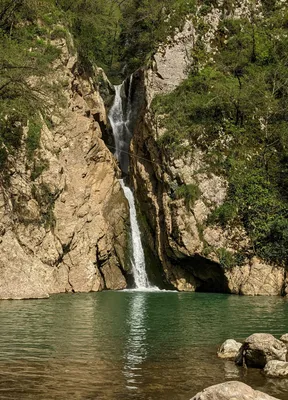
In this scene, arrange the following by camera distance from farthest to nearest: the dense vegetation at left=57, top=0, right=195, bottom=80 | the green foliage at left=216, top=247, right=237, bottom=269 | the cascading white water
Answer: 1. the dense vegetation at left=57, top=0, right=195, bottom=80
2. the cascading white water
3. the green foliage at left=216, top=247, right=237, bottom=269

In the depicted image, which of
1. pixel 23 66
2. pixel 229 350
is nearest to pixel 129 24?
pixel 23 66

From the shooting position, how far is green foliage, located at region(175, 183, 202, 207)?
118 ft

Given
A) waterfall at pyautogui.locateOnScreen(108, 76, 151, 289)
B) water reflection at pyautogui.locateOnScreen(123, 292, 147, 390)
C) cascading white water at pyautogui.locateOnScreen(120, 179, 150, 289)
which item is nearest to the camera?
water reflection at pyautogui.locateOnScreen(123, 292, 147, 390)

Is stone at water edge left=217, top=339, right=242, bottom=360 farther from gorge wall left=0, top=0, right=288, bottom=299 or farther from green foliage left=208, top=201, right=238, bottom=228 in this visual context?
green foliage left=208, top=201, right=238, bottom=228

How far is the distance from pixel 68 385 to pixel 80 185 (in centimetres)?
2741

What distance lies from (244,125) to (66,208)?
46.7ft

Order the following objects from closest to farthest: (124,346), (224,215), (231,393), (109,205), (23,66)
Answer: (231,393), (124,346), (23,66), (224,215), (109,205)

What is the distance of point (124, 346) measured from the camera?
1492 centimetres

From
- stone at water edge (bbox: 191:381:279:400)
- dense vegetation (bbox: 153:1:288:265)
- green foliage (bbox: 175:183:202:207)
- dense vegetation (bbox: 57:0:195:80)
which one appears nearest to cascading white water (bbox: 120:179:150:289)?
green foliage (bbox: 175:183:202:207)

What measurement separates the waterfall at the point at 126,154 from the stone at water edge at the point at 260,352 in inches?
991

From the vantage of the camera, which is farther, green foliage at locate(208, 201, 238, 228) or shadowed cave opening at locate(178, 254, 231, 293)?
green foliage at locate(208, 201, 238, 228)

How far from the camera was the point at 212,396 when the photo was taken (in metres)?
7.70

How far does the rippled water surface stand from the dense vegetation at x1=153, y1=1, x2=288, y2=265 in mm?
9128

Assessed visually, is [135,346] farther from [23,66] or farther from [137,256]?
[137,256]
